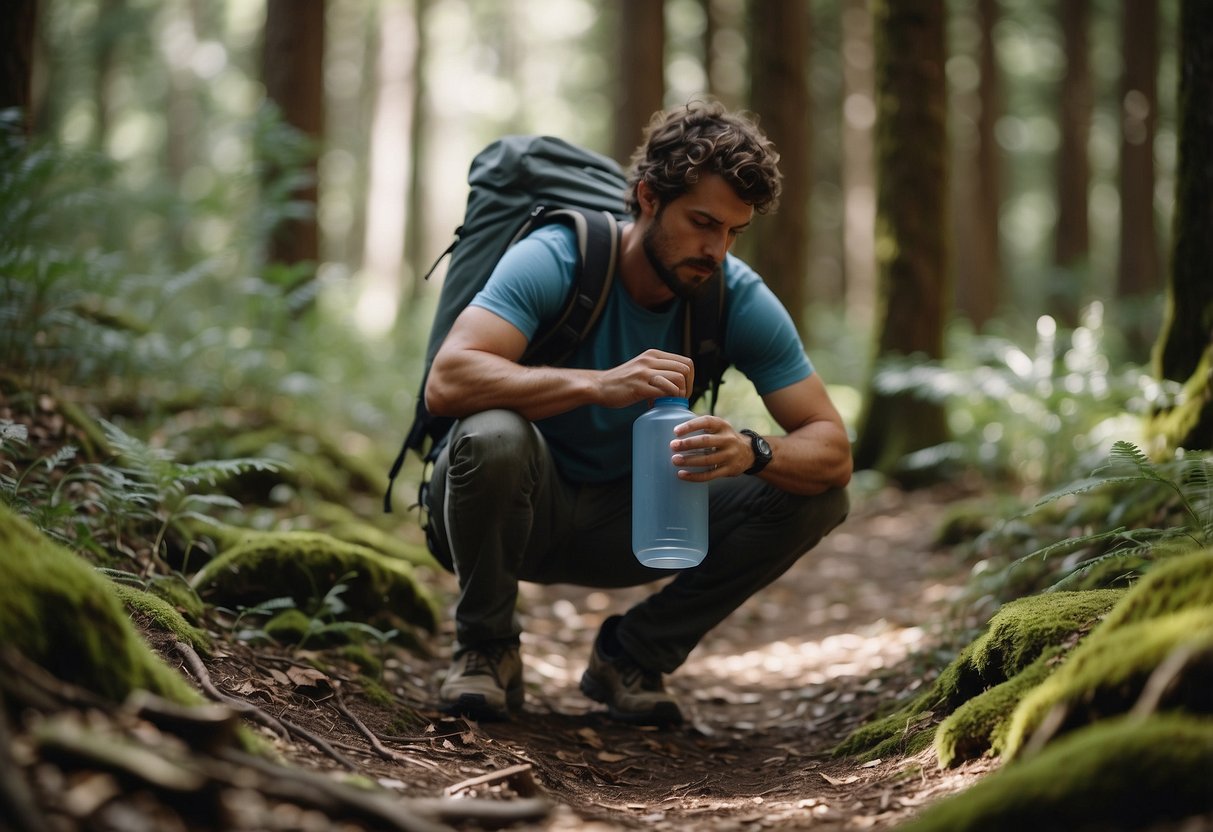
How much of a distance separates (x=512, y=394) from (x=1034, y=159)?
25.6 metres

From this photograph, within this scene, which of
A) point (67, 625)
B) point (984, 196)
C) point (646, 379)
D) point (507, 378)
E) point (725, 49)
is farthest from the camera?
point (725, 49)

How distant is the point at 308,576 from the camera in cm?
418

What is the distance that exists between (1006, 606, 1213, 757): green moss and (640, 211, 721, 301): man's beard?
1893 mm

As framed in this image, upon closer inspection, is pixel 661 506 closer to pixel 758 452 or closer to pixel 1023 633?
pixel 758 452

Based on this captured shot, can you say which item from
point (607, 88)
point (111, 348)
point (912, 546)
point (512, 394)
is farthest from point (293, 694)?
point (607, 88)

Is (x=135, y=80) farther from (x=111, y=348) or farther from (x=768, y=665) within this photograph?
(x=768, y=665)

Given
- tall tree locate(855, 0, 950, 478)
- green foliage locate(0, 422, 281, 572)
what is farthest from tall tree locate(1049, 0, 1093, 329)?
green foliage locate(0, 422, 281, 572)

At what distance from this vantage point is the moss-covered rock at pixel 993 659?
287cm

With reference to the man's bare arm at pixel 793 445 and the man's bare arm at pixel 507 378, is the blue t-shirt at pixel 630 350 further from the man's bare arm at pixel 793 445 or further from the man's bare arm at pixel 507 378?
the man's bare arm at pixel 507 378

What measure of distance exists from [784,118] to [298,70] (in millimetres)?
4506

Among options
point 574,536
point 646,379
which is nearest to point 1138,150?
point 574,536

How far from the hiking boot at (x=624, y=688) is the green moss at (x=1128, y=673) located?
5.78 ft

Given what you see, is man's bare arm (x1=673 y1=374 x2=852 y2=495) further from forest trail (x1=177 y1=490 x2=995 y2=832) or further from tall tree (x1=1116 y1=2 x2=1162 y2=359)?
tall tree (x1=1116 y1=2 x2=1162 y2=359)

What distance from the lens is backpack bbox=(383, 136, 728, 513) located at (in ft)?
12.5
